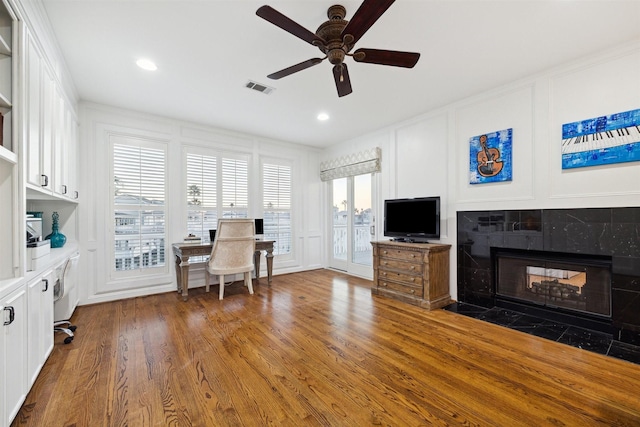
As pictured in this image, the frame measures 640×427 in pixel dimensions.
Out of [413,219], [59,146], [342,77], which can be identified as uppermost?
[342,77]

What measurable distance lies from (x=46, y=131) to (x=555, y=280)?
5.16 m

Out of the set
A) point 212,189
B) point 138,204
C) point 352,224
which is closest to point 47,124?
point 138,204

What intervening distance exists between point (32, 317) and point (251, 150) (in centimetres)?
388

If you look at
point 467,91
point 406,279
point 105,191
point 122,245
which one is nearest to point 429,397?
point 406,279

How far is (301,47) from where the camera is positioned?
8.38 feet

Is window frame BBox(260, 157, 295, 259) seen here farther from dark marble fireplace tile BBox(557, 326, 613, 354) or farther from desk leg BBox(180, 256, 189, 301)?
dark marble fireplace tile BBox(557, 326, 613, 354)

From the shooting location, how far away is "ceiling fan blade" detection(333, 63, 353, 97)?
220cm

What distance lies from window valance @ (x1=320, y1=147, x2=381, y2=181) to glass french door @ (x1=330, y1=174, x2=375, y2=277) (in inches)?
7.3

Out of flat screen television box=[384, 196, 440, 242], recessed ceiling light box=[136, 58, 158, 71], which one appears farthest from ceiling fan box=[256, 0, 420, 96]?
flat screen television box=[384, 196, 440, 242]

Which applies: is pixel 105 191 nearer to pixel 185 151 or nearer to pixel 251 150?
pixel 185 151

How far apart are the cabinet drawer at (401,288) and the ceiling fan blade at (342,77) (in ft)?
8.52

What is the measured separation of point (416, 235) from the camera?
4008 millimetres

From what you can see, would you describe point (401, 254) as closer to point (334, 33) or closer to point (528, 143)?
point (528, 143)

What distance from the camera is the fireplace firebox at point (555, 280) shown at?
2.76 metres
